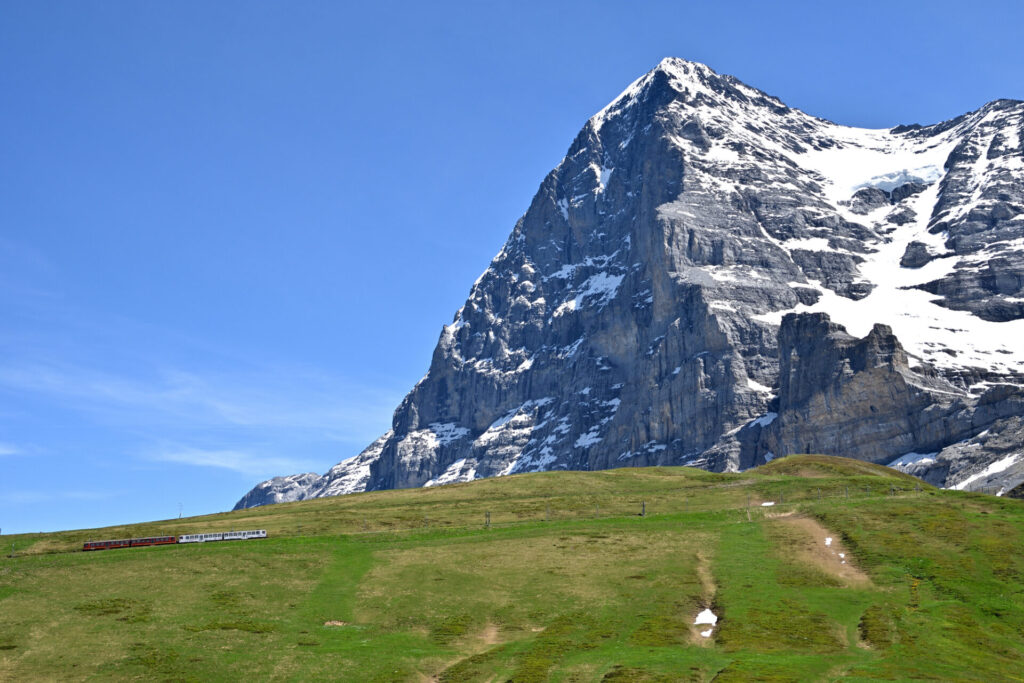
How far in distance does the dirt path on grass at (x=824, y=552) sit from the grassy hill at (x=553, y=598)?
370 millimetres

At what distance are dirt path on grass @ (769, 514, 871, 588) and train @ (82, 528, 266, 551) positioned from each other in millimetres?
61581

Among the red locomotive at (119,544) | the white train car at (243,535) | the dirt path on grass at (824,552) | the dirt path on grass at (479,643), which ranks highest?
the white train car at (243,535)

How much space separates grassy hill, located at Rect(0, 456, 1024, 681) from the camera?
67.3 meters

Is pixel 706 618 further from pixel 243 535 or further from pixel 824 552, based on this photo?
pixel 243 535

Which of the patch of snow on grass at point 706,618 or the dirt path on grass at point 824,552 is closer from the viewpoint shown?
the patch of snow on grass at point 706,618

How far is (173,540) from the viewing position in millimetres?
113812

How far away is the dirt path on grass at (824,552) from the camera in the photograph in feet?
297

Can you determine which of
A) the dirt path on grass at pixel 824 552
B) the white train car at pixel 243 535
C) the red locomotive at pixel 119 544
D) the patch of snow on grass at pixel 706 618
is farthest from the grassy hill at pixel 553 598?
the red locomotive at pixel 119 544

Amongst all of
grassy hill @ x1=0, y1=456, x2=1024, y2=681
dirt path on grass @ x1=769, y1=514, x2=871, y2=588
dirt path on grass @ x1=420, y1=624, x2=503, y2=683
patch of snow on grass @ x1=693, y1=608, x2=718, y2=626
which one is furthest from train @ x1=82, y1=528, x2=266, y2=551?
dirt path on grass @ x1=769, y1=514, x2=871, y2=588

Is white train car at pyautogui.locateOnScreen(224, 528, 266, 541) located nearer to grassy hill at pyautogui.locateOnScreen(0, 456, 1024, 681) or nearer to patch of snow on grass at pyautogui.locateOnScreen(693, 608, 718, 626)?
grassy hill at pyautogui.locateOnScreen(0, 456, 1024, 681)

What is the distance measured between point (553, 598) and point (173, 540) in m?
50.8

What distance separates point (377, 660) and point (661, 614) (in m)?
24.4

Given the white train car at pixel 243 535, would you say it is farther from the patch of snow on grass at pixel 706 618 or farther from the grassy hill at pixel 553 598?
the patch of snow on grass at pixel 706 618

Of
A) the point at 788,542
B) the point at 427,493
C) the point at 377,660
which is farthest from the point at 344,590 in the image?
the point at 427,493
